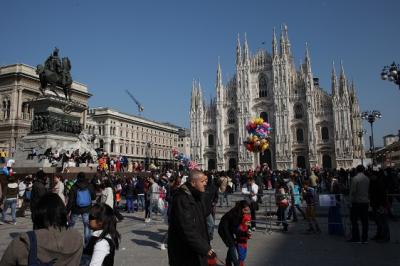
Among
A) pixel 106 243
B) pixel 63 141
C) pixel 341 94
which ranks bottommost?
pixel 106 243

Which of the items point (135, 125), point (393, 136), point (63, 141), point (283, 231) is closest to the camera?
point (283, 231)

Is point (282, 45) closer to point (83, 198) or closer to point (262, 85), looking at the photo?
point (262, 85)

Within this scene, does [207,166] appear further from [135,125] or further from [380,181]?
[380,181]

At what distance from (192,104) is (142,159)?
22474 millimetres

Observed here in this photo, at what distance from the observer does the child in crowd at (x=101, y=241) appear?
3.29 m

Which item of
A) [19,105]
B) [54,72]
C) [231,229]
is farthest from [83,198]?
[19,105]

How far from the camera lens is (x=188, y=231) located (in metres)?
3.22

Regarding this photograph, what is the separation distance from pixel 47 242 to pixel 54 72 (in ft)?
61.2

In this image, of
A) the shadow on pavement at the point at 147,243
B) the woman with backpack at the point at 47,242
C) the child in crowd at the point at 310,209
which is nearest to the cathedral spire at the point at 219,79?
the child in crowd at the point at 310,209

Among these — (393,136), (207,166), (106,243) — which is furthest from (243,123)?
(393,136)

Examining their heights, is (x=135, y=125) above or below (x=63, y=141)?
above

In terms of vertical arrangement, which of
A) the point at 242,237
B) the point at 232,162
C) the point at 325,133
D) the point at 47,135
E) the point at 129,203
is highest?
the point at 325,133

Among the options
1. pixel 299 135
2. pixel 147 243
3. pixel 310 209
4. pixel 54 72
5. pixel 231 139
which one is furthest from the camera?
pixel 231 139

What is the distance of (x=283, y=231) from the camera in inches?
372
